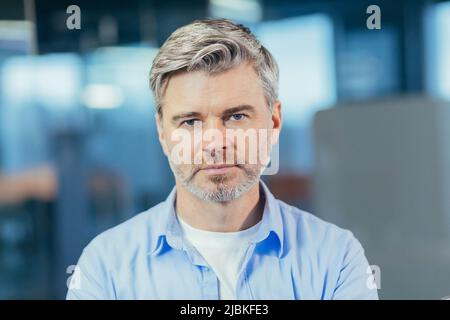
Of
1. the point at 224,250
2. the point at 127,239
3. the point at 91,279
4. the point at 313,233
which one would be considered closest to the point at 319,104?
the point at 313,233

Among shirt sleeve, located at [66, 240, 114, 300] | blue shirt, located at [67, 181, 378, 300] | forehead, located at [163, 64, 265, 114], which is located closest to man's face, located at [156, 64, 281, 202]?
forehead, located at [163, 64, 265, 114]

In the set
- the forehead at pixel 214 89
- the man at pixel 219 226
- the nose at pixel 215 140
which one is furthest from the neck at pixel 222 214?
the forehead at pixel 214 89

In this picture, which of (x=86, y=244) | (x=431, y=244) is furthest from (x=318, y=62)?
(x=86, y=244)

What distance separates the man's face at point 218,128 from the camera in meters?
1.49

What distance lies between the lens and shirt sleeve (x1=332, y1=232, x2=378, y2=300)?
1.54m

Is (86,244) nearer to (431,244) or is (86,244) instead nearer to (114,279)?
(114,279)

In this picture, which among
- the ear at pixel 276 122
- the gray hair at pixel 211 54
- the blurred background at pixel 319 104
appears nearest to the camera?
the gray hair at pixel 211 54

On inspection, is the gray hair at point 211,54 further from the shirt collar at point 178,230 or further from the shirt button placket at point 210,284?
the shirt button placket at point 210,284

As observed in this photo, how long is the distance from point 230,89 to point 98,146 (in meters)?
0.89

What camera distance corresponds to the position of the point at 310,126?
5.99ft

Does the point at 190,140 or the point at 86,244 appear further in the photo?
the point at 86,244

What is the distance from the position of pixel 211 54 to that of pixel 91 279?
24.5 inches

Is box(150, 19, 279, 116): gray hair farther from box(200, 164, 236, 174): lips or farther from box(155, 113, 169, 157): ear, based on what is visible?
box(200, 164, 236, 174): lips

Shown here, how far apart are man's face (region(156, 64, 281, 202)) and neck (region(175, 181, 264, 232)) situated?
2 centimetres
